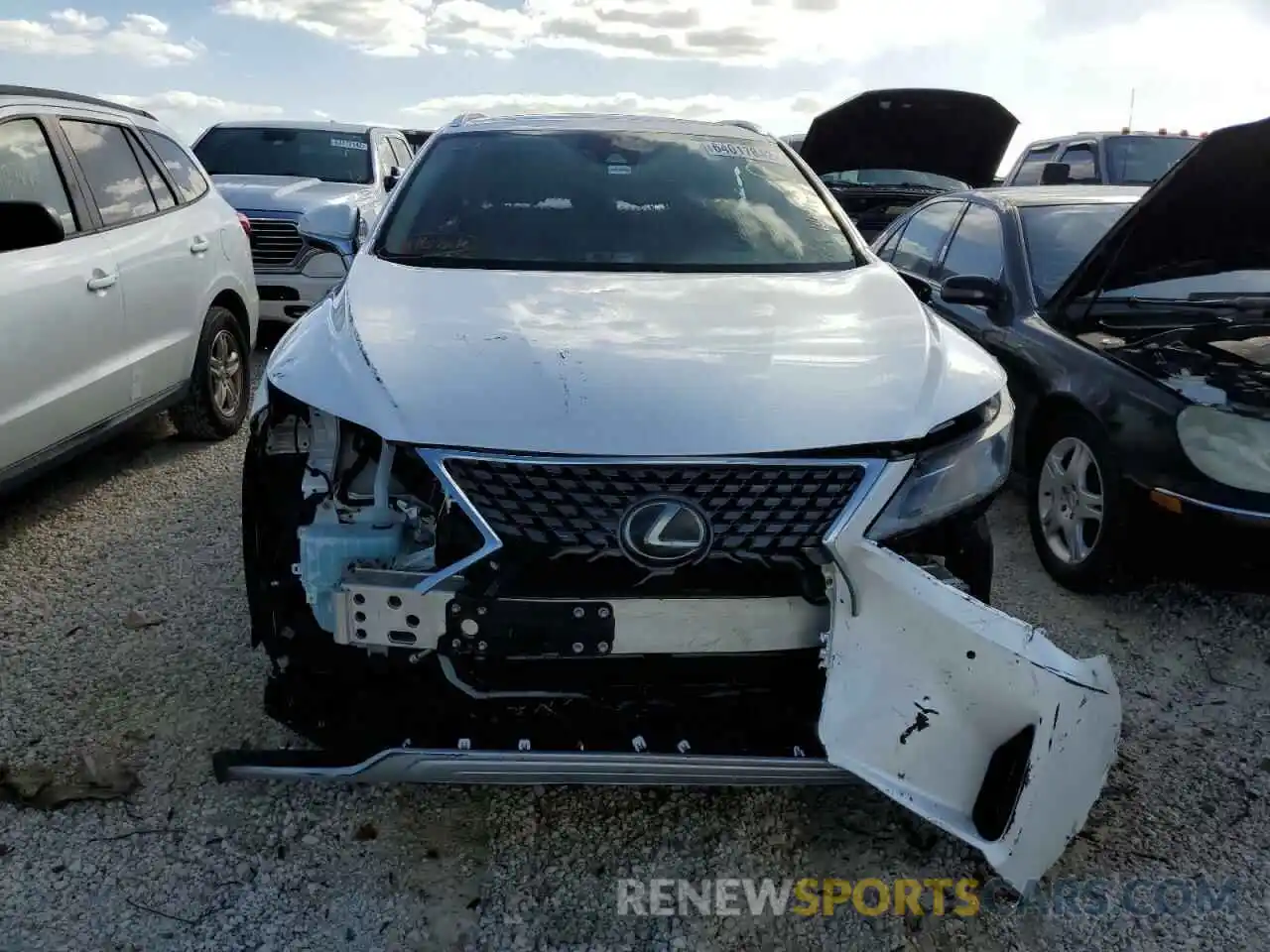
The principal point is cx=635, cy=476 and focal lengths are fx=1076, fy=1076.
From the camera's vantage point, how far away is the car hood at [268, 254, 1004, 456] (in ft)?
7.24

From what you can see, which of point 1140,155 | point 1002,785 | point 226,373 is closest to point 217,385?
point 226,373

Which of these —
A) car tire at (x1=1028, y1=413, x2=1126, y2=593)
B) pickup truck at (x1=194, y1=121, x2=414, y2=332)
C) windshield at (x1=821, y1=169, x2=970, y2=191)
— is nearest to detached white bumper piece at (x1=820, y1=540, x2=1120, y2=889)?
car tire at (x1=1028, y1=413, x2=1126, y2=593)

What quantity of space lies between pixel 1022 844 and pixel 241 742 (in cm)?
199

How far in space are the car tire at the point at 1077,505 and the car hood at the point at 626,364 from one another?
41.6 inches

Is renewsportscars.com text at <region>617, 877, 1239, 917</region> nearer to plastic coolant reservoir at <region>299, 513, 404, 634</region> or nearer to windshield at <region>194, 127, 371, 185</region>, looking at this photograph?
plastic coolant reservoir at <region>299, 513, 404, 634</region>

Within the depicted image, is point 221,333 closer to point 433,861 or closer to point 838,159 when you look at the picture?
point 433,861

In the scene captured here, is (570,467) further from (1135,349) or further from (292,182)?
(292,182)

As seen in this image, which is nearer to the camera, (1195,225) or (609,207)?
(609,207)

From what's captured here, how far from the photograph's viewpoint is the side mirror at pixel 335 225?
3.97m

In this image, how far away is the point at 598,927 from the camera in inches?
90.6

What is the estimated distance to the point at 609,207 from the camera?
3.61 m

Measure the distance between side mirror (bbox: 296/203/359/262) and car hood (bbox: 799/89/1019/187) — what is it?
17.6 feet

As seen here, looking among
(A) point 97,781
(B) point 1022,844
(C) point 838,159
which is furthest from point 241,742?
(C) point 838,159

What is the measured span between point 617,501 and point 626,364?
42 cm
